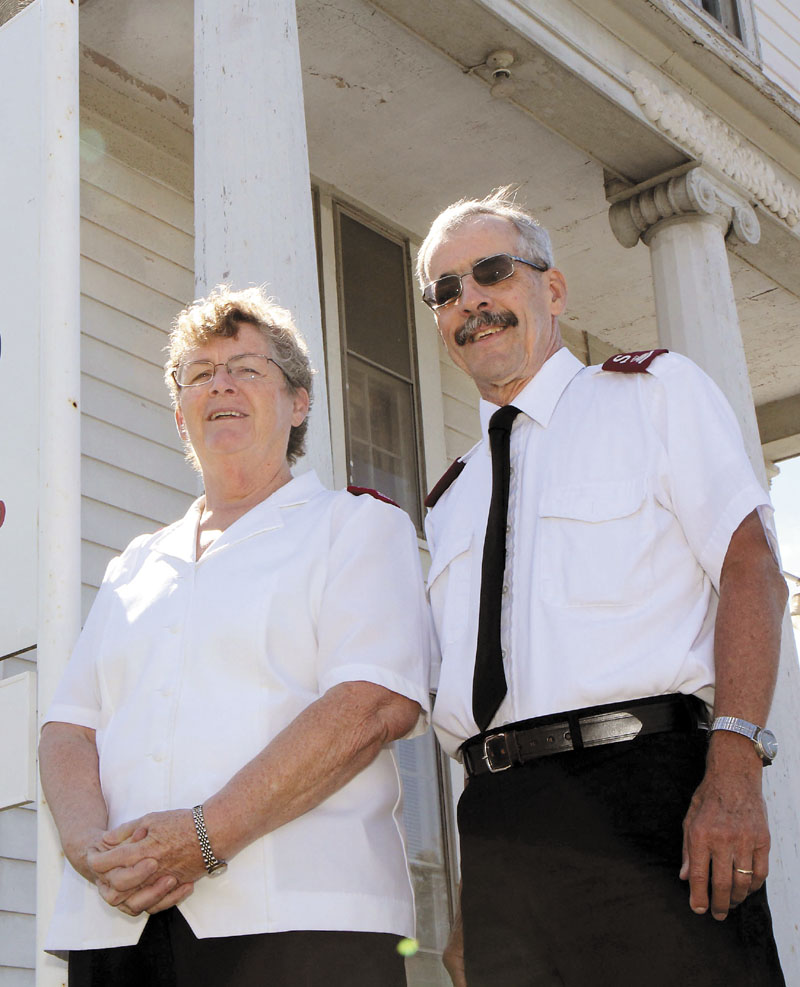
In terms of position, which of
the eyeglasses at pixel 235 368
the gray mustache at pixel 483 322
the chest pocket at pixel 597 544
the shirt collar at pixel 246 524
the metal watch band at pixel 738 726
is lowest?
the metal watch band at pixel 738 726

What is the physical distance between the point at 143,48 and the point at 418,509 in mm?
3166

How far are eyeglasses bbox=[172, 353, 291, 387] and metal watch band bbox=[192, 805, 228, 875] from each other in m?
1.03

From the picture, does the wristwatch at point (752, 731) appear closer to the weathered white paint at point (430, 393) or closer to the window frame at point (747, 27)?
the weathered white paint at point (430, 393)

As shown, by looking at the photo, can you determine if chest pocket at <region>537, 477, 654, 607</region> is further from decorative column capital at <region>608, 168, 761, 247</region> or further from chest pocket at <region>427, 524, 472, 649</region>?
decorative column capital at <region>608, 168, 761, 247</region>

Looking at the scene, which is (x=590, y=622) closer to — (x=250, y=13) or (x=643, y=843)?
(x=643, y=843)

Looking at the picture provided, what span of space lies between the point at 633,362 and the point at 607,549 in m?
0.44

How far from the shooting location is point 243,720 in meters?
2.58

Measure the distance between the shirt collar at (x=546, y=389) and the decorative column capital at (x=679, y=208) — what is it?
15.8 ft

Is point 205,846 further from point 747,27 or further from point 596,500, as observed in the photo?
point 747,27

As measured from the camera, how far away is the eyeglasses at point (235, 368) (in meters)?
3.04

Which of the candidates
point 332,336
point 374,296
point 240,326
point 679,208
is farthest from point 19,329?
point 374,296

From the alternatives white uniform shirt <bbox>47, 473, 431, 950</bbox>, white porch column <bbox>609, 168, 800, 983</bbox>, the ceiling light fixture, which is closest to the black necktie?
white uniform shirt <bbox>47, 473, 431, 950</bbox>

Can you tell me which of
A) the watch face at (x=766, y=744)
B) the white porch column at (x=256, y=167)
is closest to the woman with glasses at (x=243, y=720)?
the watch face at (x=766, y=744)

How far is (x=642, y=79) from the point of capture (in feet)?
24.4
